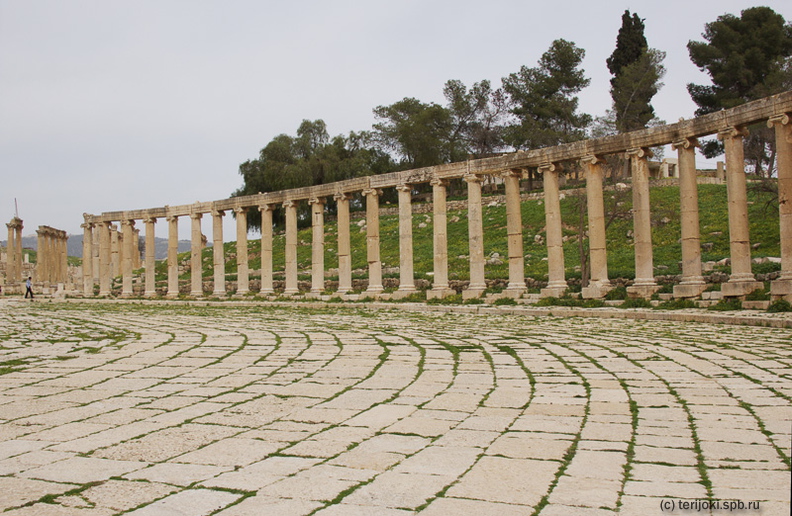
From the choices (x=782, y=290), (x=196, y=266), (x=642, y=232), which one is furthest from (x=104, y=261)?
(x=782, y=290)

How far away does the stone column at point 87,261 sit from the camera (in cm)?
3934

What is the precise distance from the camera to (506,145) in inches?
2371

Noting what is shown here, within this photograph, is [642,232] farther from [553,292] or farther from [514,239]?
[514,239]

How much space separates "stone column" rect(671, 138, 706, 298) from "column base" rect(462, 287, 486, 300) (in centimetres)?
679

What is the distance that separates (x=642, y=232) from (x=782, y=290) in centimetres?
477

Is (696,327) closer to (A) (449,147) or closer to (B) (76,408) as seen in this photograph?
(B) (76,408)

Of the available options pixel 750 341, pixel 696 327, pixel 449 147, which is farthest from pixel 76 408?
pixel 449 147

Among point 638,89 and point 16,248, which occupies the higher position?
point 638,89

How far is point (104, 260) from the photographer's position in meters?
37.6

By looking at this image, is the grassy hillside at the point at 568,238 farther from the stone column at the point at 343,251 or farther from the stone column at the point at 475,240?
the stone column at the point at 475,240

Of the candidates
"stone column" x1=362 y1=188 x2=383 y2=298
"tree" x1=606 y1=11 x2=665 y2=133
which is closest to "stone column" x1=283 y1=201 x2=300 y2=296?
"stone column" x1=362 y1=188 x2=383 y2=298

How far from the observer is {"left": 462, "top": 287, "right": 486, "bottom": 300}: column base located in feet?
77.8

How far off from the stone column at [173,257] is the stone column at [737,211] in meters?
25.7

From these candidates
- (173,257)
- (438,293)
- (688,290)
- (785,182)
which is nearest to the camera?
(785,182)
